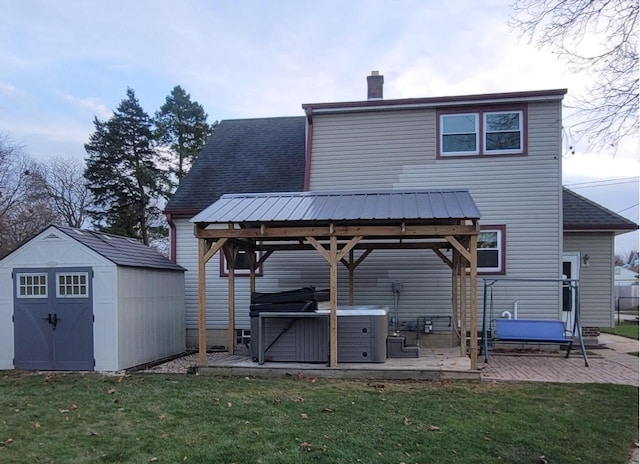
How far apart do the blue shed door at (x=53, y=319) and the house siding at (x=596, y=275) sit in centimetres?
1081

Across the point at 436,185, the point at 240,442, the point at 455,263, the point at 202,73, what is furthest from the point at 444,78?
the point at 240,442

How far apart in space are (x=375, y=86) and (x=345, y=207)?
5.72 m

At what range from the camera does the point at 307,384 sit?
709 centimetres

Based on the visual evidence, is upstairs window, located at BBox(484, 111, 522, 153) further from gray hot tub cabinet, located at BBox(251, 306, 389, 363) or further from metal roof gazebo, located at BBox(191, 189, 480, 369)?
gray hot tub cabinet, located at BBox(251, 306, 389, 363)

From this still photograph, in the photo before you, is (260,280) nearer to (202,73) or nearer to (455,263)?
(455,263)

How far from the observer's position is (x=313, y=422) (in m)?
5.16

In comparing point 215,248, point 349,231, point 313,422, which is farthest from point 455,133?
point 313,422

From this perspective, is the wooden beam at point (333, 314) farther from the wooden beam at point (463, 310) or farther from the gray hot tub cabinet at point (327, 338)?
the wooden beam at point (463, 310)

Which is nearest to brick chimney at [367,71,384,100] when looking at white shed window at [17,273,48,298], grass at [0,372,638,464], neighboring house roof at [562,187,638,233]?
neighboring house roof at [562,187,638,233]

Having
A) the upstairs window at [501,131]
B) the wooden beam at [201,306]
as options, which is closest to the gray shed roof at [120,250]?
the wooden beam at [201,306]

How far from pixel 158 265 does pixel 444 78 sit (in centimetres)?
767

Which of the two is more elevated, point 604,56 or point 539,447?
point 604,56

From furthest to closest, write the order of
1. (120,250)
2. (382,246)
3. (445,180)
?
(445,180)
(382,246)
(120,250)

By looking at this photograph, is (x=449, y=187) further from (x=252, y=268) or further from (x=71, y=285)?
(x=71, y=285)
